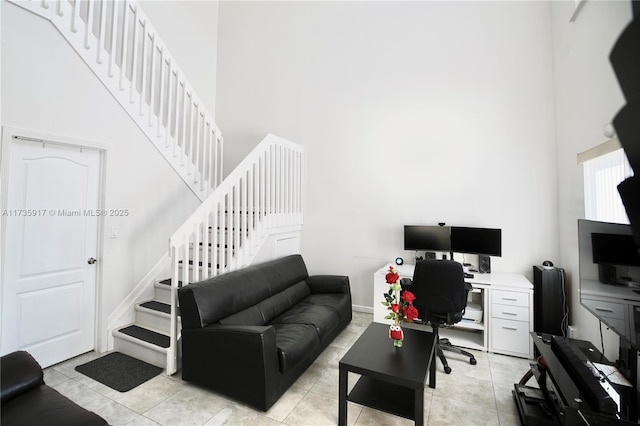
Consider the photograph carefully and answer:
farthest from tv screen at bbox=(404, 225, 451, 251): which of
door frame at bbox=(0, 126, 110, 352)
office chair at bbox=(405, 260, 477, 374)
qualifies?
door frame at bbox=(0, 126, 110, 352)

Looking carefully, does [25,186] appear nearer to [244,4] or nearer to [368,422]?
[368,422]

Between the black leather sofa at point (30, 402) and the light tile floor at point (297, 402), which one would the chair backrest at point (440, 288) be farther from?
the black leather sofa at point (30, 402)

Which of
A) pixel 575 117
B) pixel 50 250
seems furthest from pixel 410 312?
pixel 50 250

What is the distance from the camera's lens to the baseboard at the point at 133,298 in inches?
118

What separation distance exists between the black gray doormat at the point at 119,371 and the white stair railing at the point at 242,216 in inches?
9.1

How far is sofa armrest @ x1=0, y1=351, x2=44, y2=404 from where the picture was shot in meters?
1.55

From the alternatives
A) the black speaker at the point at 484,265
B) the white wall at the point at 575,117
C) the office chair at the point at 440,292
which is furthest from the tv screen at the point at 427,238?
the white wall at the point at 575,117

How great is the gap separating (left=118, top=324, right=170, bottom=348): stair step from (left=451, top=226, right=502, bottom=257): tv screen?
3155 mm

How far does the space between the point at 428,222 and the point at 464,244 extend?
1.66 ft

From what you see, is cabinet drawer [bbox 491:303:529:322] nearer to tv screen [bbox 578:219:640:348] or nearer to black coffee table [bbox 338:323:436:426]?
tv screen [bbox 578:219:640:348]

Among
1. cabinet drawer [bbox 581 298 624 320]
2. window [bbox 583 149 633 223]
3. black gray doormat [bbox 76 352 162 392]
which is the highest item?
window [bbox 583 149 633 223]

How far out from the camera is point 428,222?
372 centimetres

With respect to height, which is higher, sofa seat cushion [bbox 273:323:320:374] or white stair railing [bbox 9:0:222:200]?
white stair railing [bbox 9:0:222:200]

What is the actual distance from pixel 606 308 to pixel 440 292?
1114 millimetres
